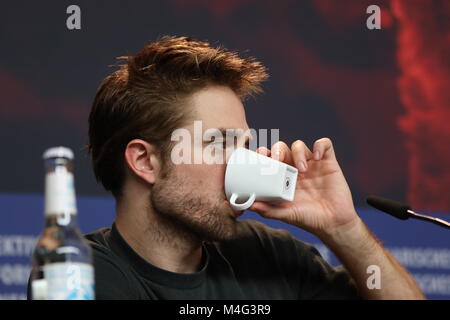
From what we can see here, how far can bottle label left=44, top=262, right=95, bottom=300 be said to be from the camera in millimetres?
649

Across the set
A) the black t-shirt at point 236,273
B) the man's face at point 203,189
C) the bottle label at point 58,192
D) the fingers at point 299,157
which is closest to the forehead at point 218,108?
the man's face at point 203,189

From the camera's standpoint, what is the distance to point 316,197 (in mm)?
1370

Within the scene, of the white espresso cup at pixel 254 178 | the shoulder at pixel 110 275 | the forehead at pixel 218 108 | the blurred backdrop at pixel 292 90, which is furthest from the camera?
the blurred backdrop at pixel 292 90

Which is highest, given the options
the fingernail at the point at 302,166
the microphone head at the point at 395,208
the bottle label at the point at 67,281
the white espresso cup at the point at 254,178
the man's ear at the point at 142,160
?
the man's ear at the point at 142,160

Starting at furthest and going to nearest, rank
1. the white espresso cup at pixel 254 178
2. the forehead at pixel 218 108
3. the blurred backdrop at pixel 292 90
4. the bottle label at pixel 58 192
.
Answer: the blurred backdrop at pixel 292 90 < the forehead at pixel 218 108 < the white espresso cup at pixel 254 178 < the bottle label at pixel 58 192

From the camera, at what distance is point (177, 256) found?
1264mm

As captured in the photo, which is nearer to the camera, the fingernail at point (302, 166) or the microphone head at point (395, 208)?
the microphone head at point (395, 208)

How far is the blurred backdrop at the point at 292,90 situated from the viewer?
1.91 m

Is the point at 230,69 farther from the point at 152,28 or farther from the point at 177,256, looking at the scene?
the point at 152,28

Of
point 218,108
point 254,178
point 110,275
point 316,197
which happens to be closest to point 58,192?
point 110,275

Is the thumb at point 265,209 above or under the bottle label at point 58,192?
above

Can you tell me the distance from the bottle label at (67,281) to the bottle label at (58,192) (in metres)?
0.06

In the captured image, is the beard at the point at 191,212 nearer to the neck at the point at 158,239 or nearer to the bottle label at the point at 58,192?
the neck at the point at 158,239

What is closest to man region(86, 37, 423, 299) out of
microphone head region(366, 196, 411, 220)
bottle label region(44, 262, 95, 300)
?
microphone head region(366, 196, 411, 220)
